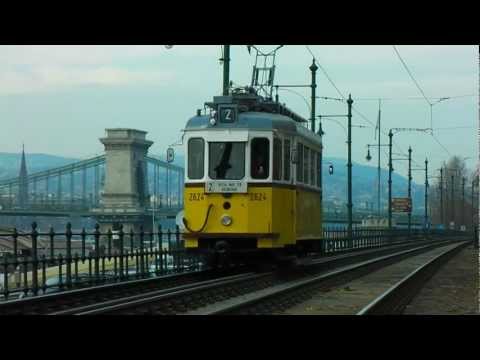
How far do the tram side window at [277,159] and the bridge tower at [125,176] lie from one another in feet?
40.4

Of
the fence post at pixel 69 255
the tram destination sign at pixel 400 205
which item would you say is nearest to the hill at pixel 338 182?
the tram destination sign at pixel 400 205

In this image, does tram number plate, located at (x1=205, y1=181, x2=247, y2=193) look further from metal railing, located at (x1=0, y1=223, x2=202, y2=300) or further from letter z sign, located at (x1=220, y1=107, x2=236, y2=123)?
metal railing, located at (x1=0, y1=223, x2=202, y2=300)

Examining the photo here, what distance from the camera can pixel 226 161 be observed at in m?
19.8

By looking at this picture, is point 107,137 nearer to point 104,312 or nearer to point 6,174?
point 104,312

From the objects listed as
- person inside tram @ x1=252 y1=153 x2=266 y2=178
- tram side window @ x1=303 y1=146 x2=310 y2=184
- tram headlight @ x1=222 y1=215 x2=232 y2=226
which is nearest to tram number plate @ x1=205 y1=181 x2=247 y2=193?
person inside tram @ x1=252 y1=153 x2=266 y2=178

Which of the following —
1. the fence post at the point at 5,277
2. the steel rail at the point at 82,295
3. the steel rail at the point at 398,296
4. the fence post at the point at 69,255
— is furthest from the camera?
the fence post at the point at 69,255

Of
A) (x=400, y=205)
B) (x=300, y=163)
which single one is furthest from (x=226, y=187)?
(x=400, y=205)

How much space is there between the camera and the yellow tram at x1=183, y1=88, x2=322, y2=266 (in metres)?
19.5

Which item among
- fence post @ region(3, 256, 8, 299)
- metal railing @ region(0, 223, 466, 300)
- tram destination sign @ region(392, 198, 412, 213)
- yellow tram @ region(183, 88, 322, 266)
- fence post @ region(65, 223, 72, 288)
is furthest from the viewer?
tram destination sign @ region(392, 198, 412, 213)

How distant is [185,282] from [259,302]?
5420mm

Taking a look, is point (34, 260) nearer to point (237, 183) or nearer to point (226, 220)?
point (226, 220)

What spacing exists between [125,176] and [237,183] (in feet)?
58.6

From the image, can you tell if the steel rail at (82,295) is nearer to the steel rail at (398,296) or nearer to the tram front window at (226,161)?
the tram front window at (226,161)

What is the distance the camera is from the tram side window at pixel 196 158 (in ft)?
65.4
